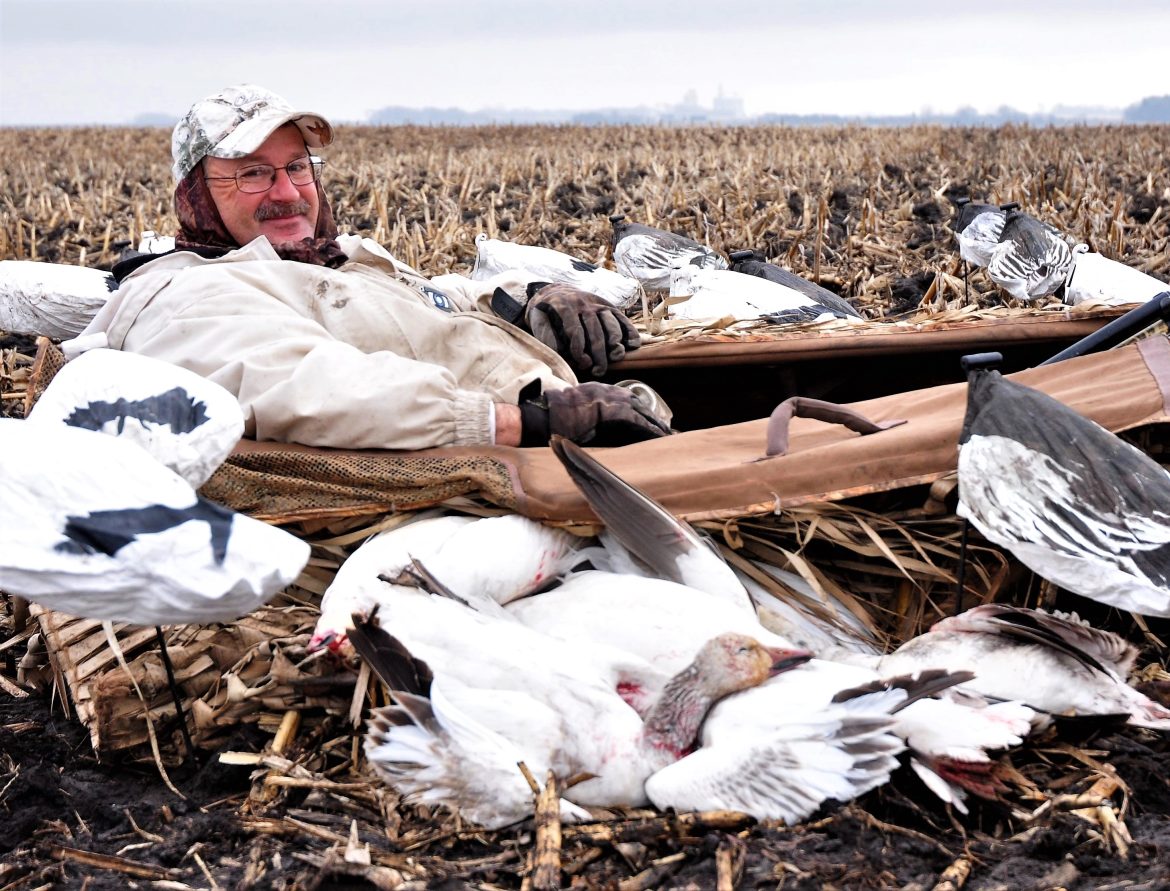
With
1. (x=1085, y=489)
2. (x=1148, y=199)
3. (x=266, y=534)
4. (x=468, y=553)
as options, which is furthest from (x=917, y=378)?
(x=1148, y=199)

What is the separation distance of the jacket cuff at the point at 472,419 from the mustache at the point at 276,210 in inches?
55.8

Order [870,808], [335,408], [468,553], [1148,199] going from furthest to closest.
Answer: [1148,199] < [335,408] < [468,553] < [870,808]

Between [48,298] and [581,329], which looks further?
[48,298]

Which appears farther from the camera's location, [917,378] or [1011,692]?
[917,378]

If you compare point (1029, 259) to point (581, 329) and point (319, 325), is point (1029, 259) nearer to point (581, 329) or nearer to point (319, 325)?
point (581, 329)

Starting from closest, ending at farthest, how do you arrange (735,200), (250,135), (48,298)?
(250,135) < (48,298) < (735,200)

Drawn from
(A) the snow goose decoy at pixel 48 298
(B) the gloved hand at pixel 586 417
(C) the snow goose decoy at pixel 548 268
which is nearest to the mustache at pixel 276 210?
(A) the snow goose decoy at pixel 48 298

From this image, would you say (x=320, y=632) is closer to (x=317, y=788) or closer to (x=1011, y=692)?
(x=317, y=788)

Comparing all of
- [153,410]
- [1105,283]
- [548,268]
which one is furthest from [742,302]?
[153,410]

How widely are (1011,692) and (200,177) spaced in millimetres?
3217

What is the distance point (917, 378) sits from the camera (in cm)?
438

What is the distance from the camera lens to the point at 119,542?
219 cm

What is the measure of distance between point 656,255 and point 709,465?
3.18 metres

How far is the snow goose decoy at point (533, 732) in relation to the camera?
2420mm
